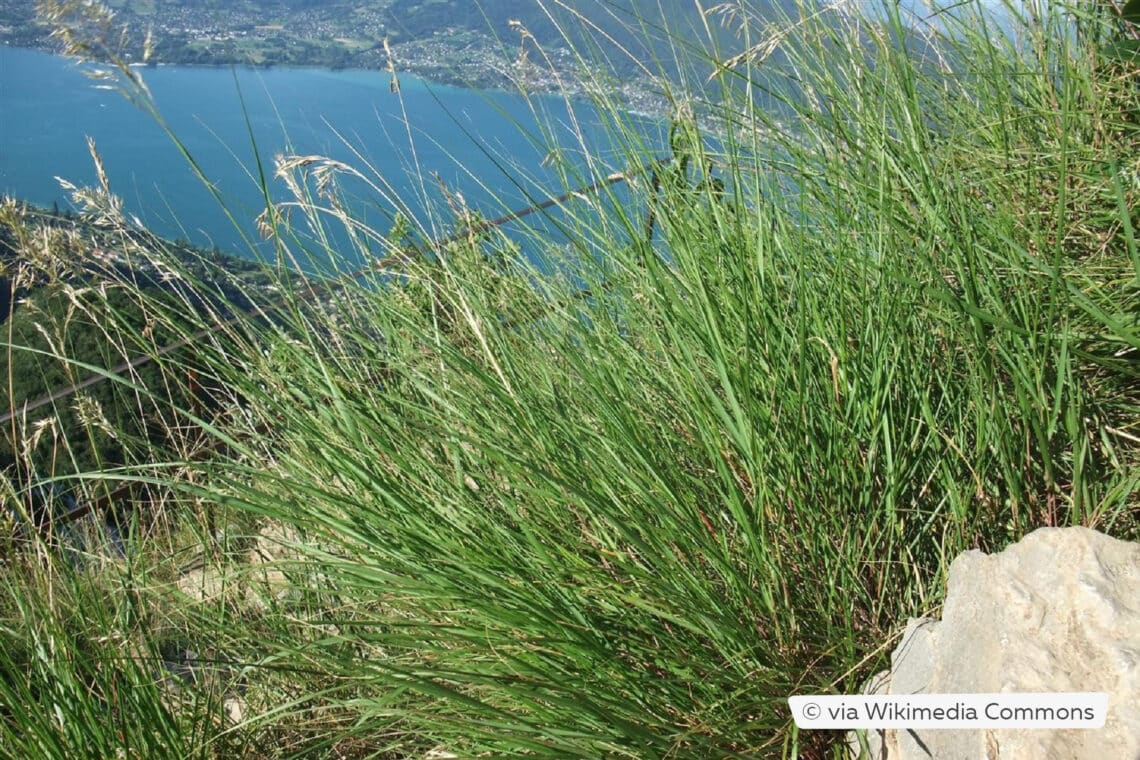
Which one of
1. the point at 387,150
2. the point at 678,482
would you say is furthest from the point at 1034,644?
the point at 387,150

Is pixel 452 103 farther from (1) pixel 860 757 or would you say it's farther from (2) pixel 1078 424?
(1) pixel 860 757

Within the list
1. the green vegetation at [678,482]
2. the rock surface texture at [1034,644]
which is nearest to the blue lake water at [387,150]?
the green vegetation at [678,482]

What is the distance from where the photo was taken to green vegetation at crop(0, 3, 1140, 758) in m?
1.22

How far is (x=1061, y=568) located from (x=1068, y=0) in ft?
6.40

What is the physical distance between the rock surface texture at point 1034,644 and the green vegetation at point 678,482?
11cm

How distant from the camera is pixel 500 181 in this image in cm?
Answer: 252

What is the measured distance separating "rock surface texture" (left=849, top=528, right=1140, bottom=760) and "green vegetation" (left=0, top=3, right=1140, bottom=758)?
108 mm

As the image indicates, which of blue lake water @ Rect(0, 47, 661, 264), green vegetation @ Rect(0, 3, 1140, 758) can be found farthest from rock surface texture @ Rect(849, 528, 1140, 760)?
blue lake water @ Rect(0, 47, 661, 264)

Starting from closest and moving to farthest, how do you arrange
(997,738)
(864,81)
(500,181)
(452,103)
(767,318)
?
(997,738), (767,318), (864,81), (500,181), (452,103)

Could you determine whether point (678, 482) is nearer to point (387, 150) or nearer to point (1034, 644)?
point (1034, 644)

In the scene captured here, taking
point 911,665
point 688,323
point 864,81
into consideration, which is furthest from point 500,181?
point 911,665

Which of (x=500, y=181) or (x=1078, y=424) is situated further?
(x=500, y=181)

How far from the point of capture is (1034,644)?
1.05 m

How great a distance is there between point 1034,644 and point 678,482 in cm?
51
